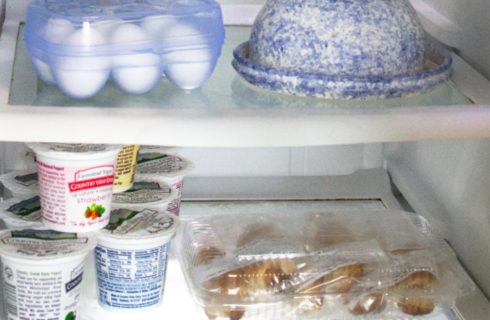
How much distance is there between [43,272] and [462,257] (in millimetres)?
673

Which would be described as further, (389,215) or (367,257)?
(389,215)

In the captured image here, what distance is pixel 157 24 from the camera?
124cm

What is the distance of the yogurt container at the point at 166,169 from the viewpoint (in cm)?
150

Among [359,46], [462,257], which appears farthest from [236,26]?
[462,257]

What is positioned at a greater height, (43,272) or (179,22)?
(179,22)

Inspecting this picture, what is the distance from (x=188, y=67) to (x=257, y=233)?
0.36 m

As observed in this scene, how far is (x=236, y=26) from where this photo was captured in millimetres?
1607

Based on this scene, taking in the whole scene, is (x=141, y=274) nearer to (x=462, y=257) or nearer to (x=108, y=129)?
(x=108, y=129)

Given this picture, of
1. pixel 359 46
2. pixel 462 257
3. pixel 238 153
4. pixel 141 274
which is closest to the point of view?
pixel 359 46

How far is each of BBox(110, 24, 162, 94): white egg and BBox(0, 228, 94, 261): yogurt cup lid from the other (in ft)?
0.74

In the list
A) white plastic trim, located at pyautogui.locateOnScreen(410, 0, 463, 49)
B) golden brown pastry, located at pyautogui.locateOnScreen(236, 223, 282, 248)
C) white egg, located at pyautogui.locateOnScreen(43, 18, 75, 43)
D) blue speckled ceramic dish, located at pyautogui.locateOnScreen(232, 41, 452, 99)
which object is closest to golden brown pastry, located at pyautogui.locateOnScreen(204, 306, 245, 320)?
golden brown pastry, located at pyautogui.locateOnScreen(236, 223, 282, 248)

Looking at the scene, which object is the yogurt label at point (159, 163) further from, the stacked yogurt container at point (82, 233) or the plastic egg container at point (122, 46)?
the plastic egg container at point (122, 46)

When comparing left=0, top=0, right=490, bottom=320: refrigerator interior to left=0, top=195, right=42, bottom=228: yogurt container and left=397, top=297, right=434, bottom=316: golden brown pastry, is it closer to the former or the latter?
left=397, top=297, right=434, bottom=316: golden brown pastry

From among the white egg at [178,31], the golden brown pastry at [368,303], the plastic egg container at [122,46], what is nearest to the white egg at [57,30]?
the plastic egg container at [122,46]
